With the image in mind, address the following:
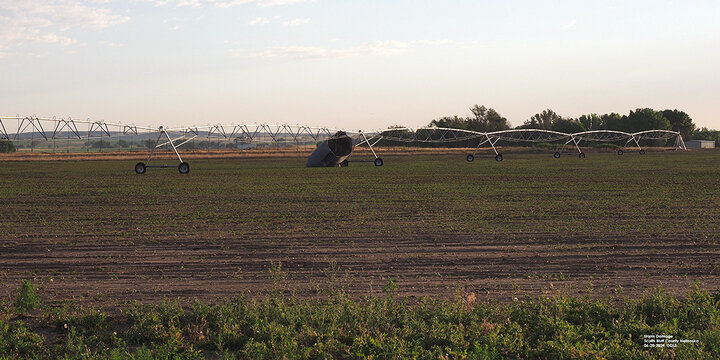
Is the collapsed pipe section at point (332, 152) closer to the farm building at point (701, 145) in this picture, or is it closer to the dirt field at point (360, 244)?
the dirt field at point (360, 244)

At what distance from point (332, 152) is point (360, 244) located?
46.2 metres

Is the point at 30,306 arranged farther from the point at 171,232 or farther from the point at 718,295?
the point at 718,295

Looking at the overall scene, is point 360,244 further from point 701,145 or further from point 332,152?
point 701,145

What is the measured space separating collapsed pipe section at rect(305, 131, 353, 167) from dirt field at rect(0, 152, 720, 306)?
1274 inches

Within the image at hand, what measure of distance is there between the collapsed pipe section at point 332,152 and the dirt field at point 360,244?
1274 inches

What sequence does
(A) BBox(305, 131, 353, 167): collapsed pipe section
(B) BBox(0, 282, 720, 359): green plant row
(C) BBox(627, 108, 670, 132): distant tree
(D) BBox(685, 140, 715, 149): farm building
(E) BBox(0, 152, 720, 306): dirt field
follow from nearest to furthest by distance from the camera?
(B) BBox(0, 282, 720, 359): green plant row
(E) BBox(0, 152, 720, 306): dirt field
(A) BBox(305, 131, 353, 167): collapsed pipe section
(D) BBox(685, 140, 715, 149): farm building
(C) BBox(627, 108, 670, 132): distant tree

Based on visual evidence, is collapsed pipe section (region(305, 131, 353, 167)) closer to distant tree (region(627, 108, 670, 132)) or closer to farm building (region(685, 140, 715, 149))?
farm building (region(685, 140, 715, 149))

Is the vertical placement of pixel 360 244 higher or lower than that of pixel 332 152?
lower

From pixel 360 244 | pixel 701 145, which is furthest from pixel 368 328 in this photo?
pixel 701 145

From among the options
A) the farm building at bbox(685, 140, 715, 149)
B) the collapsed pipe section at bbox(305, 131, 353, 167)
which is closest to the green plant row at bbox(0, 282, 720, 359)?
the collapsed pipe section at bbox(305, 131, 353, 167)

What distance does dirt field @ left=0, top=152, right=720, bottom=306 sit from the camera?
36.4 feet

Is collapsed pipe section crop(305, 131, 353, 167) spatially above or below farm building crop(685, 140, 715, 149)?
above

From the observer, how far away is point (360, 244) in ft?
50.5

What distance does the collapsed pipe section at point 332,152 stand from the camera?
61.6 metres
